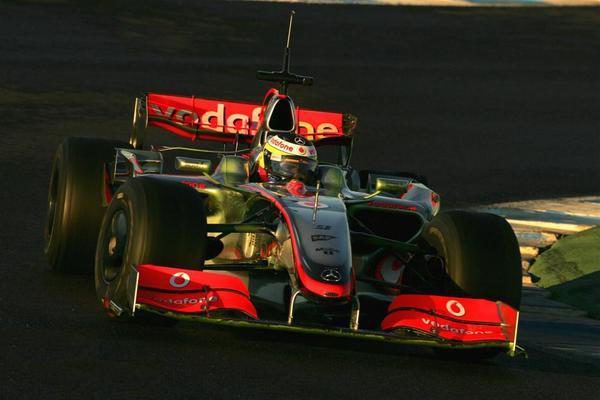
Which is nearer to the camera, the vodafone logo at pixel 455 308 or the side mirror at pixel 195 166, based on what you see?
the vodafone logo at pixel 455 308

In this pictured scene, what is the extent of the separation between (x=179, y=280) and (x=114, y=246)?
0.88 metres

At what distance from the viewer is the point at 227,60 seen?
2198 centimetres

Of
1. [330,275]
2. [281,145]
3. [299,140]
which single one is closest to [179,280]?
[330,275]

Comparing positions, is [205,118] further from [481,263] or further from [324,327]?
[324,327]

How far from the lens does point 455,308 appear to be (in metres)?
8.37

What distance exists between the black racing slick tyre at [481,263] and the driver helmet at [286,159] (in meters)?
1.39

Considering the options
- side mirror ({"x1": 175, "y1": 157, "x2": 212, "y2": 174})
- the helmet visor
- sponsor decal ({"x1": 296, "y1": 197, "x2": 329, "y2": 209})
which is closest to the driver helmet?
the helmet visor

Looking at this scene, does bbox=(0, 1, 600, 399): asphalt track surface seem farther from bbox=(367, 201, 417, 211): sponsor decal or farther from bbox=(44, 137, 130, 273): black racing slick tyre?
bbox=(367, 201, 417, 211): sponsor decal

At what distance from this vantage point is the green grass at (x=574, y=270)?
1098 cm

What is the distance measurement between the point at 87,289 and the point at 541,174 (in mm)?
8272

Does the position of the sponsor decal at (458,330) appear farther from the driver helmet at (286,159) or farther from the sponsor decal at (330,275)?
the driver helmet at (286,159)

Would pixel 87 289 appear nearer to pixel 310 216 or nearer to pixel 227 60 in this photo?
pixel 310 216

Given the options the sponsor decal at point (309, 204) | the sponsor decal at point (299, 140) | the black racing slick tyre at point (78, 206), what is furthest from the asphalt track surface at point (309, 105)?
the sponsor decal at point (299, 140)

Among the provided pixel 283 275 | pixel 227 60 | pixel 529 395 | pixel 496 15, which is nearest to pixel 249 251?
pixel 283 275
